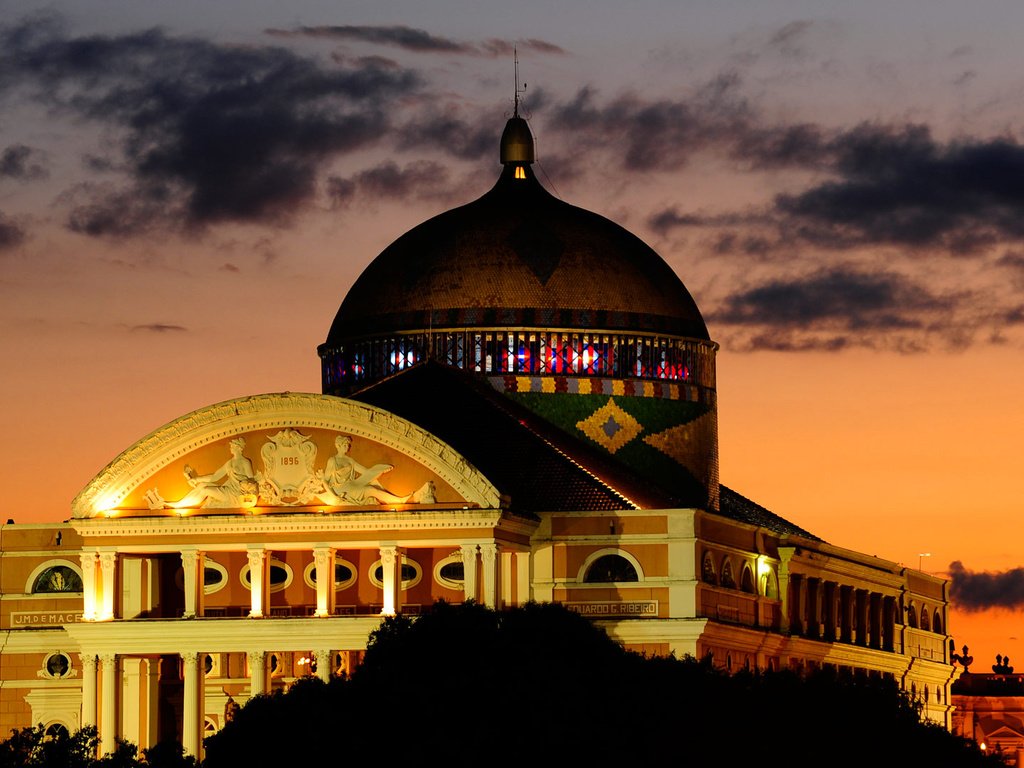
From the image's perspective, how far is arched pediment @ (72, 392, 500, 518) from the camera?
94.8 metres

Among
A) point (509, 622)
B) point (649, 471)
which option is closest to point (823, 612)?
point (649, 471)

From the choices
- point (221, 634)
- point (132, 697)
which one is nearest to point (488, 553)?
point (221, 634)

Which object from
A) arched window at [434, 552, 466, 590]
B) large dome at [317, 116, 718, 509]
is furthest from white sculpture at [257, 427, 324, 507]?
large dome at [317, 116, 718, 509]

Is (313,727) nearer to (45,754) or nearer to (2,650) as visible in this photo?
(45,754)

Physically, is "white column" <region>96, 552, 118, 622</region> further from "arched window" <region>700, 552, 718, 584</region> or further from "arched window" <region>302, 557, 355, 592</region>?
"arched window" <region>700, 552, 718, 584</region>

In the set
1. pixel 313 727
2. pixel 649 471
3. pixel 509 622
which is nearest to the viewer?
pixel 313 727

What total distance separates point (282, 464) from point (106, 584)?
6159 millimetres

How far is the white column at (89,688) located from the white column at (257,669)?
14.7ft

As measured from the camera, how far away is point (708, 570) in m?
98.6

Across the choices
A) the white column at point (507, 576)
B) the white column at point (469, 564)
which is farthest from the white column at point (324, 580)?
the white column at point (507, 576)

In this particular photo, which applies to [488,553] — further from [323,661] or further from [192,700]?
[192,700]

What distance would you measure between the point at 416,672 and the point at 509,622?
4.31m

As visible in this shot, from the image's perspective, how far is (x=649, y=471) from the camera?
109000 mm

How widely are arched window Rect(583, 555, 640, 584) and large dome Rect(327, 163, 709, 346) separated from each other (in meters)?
12.4
